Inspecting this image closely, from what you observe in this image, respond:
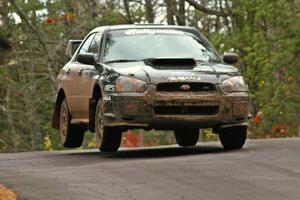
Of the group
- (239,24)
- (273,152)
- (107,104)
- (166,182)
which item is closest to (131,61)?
(107,104)

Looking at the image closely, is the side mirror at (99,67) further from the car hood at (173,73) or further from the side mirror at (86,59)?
the car hood at (173,73)

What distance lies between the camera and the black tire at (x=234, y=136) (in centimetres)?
1400

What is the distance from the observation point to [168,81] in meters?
12.9

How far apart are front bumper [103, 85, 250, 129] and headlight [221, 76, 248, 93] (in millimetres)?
76

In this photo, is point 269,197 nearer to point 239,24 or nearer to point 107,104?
point 107,104

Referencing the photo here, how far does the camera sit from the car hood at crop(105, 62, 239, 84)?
13.0 metres

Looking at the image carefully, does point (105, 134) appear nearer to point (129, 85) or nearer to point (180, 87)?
point (129, 85)

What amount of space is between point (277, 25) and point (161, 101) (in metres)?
18.1

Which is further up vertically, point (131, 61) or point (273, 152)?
point (131, 61)

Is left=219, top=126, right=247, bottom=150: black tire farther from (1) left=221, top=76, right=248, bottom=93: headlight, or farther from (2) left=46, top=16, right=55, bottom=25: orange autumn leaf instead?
(2) left=46, top=16, right=55, bottom=25: orange autumn leaf

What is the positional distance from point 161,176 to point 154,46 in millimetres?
4364

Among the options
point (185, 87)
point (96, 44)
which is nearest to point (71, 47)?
point (96, 44)

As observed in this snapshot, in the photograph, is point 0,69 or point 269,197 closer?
point 269,197

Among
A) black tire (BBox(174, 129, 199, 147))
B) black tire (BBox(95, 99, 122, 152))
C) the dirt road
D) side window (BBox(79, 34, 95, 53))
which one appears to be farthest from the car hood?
black tire (BBox(174, 129, 199, 147))
